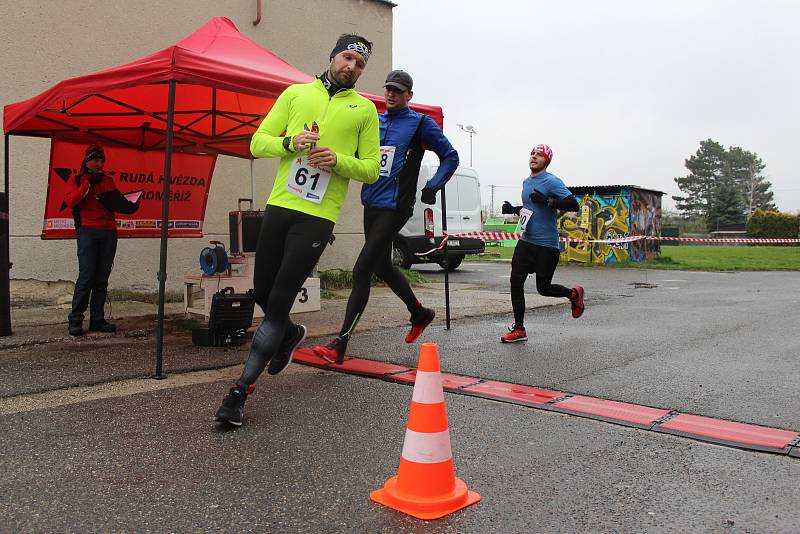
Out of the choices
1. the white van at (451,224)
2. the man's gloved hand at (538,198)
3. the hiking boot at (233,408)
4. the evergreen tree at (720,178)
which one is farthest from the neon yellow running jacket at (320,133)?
the evergreen tree at (720,178)

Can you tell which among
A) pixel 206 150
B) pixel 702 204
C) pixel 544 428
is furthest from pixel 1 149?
pixel 702 204

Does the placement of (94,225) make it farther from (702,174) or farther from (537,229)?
(702,174)

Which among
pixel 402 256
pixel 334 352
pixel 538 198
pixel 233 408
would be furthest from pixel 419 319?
pixel 402 256

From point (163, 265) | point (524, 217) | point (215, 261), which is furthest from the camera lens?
point (215, 261)

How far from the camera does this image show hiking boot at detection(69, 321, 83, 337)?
6.55 metres

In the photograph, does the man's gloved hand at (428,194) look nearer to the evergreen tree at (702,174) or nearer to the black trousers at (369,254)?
the black trousers at (369,254)

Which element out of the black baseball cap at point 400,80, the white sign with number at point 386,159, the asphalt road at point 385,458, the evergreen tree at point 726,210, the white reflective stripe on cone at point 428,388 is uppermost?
the evergreen tree at point 726,210

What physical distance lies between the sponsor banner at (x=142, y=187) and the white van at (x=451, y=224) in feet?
22.1

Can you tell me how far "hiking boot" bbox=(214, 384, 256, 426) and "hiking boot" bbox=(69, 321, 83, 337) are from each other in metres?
3.53

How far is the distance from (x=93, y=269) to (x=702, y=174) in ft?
312

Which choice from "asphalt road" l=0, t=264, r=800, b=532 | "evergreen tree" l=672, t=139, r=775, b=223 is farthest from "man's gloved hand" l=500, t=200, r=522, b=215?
"evergreen tree" l=672, t=139, r=775, b=223

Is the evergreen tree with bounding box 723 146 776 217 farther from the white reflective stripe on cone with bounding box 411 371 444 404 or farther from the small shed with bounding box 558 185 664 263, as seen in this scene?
the white reflective stripe on cone with bounding box 411 371 444 404

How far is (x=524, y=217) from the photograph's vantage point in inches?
263

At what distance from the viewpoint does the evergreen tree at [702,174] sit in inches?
3536
